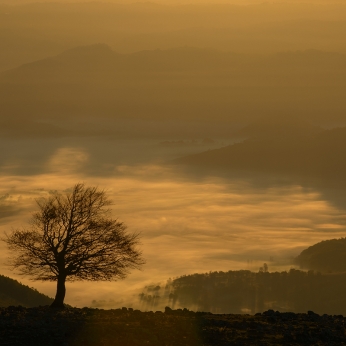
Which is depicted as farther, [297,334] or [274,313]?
[274,313]

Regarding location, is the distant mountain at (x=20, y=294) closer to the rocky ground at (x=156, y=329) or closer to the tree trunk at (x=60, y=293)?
the tree trunk at (x=60, y=293)

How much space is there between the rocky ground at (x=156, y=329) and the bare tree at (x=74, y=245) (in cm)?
659

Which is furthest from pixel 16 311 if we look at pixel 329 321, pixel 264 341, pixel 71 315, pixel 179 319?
pixel 329 321

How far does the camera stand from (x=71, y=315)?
4825 centimetres

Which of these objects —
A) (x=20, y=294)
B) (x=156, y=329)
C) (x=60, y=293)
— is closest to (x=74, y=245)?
(x=60, y=293)

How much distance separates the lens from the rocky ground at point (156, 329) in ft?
139

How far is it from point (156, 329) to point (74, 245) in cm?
1373

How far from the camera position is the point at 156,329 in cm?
4512

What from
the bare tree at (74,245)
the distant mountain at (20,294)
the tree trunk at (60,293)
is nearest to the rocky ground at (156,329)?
the tree trunk at (60,293)

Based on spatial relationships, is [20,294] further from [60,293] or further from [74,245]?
[74,245]

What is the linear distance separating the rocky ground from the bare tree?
6592 mm

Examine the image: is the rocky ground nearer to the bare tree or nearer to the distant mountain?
the bare tree

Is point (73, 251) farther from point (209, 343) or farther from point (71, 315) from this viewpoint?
point (209, 343)

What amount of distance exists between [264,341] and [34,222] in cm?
2325
